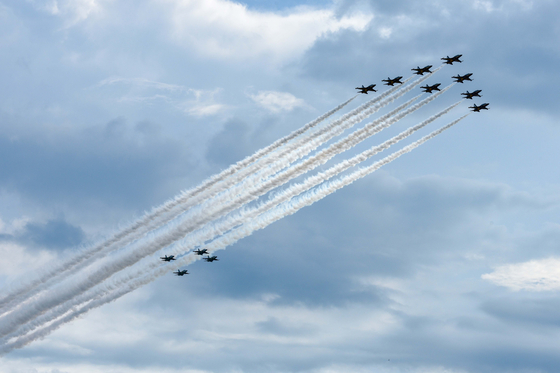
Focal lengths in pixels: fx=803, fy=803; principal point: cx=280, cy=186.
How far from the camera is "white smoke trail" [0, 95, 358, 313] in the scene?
116938 mm

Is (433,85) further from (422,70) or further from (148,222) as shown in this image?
(148,222)

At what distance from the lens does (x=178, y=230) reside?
4727 inches

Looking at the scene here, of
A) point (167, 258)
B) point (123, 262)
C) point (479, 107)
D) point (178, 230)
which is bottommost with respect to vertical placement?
point (123, 262)

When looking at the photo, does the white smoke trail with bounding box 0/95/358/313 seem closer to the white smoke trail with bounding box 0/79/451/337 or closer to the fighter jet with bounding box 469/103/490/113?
the white smoke trail with bounding box 0/79/451/337

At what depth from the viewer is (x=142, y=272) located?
417 ft

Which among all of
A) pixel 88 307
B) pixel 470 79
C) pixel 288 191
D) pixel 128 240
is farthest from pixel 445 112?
pixel 88 307

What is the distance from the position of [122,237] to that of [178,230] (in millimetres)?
10154

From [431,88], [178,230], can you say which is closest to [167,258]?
[178,230]

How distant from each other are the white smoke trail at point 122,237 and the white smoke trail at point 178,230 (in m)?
2.02

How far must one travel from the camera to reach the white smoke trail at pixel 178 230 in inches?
4518

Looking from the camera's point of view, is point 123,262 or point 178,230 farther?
point 123,262

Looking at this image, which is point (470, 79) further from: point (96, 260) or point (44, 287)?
point (44, 287)

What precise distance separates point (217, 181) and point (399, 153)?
89.3 ft

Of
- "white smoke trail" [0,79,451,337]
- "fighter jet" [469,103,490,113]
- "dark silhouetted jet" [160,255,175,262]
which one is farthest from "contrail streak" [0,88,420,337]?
"fighter jet" [469,103,490,113]
